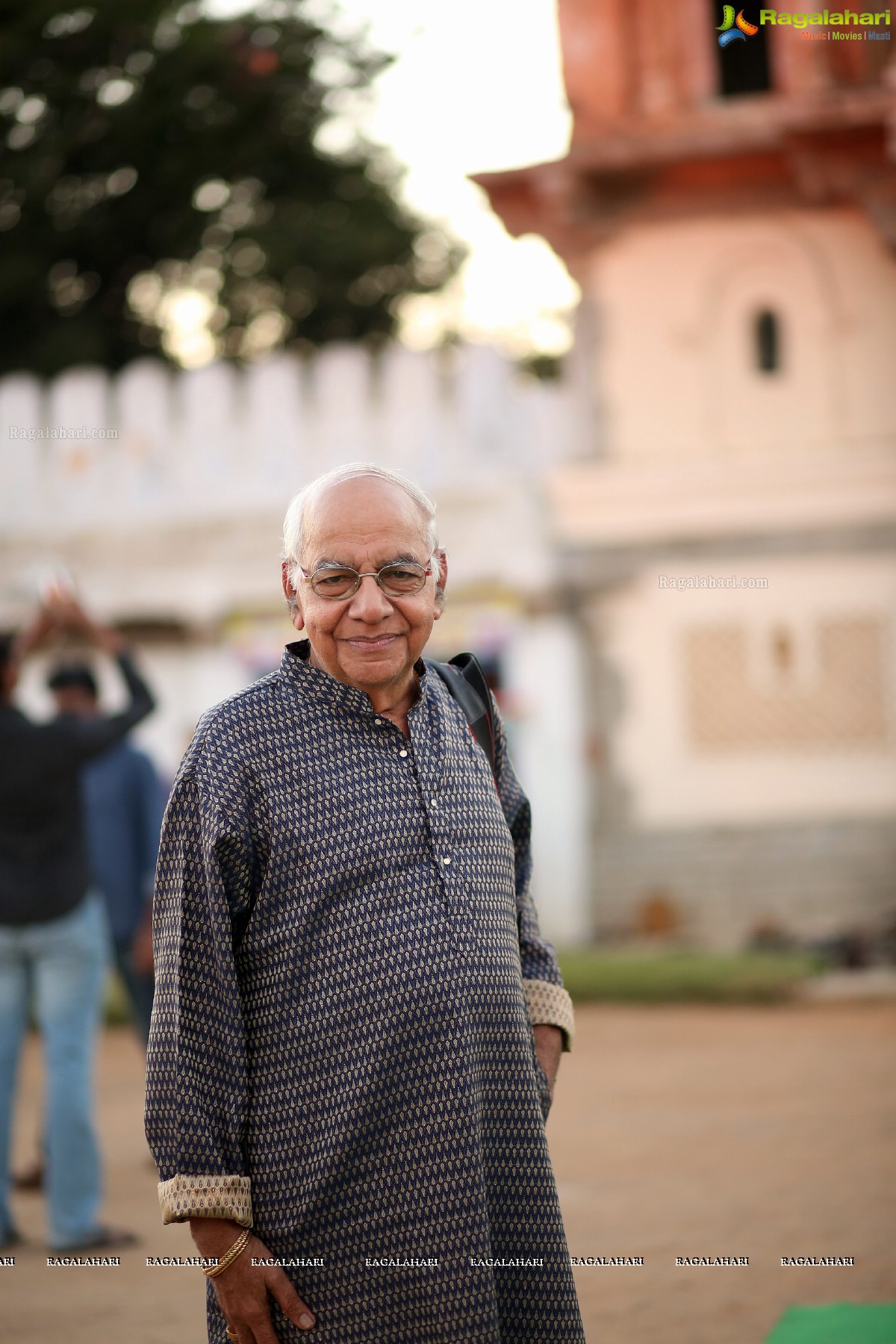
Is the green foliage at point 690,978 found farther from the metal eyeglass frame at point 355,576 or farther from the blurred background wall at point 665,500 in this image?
the metal eyeglass frame at point 355,576

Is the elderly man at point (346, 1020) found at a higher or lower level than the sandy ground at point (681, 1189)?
higher

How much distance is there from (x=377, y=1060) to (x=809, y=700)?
10.5 meters

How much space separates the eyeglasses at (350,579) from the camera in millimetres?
2215

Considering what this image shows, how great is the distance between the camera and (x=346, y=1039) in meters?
2.09

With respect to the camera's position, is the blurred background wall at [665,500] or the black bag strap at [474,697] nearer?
the black bag strap at [474,697]

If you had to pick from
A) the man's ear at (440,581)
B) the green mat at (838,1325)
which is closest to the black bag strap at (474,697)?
the man's ear at (440,581)

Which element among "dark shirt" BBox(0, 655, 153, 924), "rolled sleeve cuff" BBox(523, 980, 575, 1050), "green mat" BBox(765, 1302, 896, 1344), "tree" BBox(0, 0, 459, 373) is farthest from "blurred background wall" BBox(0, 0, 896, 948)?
"rolled sleeve cuff" BBox(523, 980, 575, 1050)

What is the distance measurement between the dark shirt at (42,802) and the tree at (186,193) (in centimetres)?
1405

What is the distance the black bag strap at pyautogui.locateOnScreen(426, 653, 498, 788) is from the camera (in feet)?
8.20

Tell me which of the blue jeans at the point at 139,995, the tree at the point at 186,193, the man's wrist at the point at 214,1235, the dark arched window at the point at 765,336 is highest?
the tree at the point at 186,193

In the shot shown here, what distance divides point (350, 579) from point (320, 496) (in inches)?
5.4

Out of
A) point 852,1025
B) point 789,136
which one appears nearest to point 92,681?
point 852,1025

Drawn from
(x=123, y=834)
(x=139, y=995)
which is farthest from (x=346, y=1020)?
(x=123, y=834)

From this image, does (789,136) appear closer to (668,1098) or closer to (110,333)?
(668,1098)
